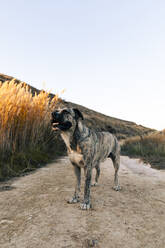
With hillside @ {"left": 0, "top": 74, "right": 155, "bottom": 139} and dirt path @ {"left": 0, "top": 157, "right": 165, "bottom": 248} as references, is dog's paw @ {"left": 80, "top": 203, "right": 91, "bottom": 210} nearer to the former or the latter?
dirt path @ {"left": 0, "top": 157, "right": 165, "bottom": 248}

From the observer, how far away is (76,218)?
2.12m

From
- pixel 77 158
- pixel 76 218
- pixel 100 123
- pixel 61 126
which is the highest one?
pixel 100 123

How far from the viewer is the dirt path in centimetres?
169

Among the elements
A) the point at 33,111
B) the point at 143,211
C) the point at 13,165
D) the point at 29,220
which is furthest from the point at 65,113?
the point at 33,111

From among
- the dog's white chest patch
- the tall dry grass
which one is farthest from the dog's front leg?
the tall dry grass

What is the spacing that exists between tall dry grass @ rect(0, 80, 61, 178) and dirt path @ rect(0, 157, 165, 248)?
1.10m

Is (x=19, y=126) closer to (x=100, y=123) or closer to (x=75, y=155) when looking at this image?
(x=75, y=155)

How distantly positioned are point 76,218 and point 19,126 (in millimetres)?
3199

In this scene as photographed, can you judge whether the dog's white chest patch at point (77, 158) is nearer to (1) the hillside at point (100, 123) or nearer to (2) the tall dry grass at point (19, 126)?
(2) the tall dry grass at point (19, 126)

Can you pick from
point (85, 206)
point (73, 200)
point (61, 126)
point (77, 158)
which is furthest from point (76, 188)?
point (61, 126)

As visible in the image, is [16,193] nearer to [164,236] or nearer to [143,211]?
[143,211]

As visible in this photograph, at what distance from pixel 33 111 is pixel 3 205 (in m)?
3.08

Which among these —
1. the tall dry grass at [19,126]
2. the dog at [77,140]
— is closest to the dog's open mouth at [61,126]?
the dog at [77,140]

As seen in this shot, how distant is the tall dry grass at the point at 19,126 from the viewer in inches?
163
